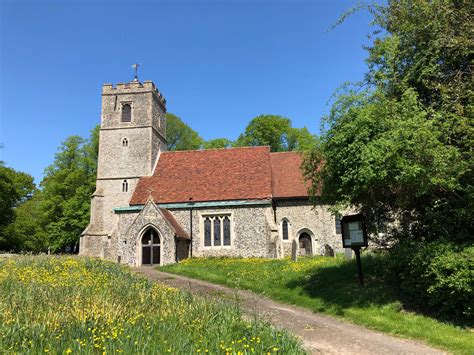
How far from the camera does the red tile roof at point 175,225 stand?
22.3 m

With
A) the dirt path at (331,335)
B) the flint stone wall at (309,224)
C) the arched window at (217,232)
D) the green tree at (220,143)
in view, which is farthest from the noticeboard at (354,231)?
the green tree at (220,143)

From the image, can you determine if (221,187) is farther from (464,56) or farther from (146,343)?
(146,343)

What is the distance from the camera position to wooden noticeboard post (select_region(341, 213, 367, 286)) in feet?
36.0

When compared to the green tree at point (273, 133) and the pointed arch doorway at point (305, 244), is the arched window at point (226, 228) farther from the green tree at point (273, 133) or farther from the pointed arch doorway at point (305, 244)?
the green tree at point (273, 133)

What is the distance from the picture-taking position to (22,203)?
4928 cm

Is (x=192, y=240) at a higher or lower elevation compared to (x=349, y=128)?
lower

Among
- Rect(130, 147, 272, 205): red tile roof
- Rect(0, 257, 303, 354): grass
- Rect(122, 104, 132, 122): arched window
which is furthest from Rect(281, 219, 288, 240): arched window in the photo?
Rect(0, 257, 303, 354): grass

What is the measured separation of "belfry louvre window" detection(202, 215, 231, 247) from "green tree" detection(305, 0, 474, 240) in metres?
13.0

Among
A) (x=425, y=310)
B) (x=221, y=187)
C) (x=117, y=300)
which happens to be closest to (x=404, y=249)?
(x=425, y=310)

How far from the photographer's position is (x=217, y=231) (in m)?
23.9

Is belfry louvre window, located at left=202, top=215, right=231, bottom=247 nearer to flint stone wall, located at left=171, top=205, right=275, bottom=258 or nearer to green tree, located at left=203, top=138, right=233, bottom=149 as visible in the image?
flint stone wall, located at left=171, top=205, right=275, bottom=258

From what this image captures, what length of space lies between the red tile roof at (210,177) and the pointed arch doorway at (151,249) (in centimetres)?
260

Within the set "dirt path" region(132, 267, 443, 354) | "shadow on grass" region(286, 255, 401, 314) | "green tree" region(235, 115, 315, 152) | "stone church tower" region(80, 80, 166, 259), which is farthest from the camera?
"green tree" region(235, 115, 315, 152)

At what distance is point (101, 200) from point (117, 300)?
2112 centimetres
